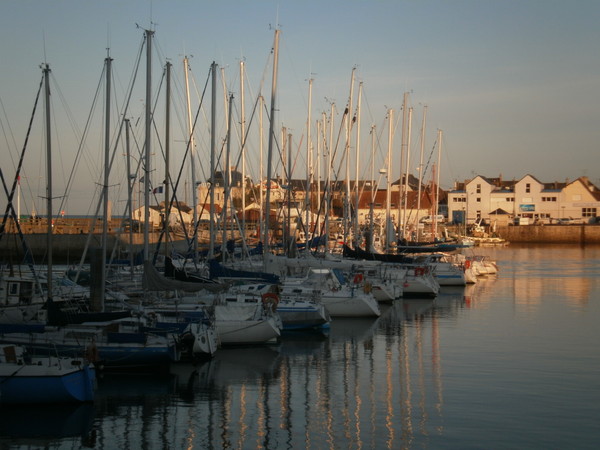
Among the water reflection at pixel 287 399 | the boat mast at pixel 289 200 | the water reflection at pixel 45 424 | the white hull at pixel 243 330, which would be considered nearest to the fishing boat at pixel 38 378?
the water reflection at pixel 45 424

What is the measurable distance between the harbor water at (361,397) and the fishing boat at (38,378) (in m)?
0.32

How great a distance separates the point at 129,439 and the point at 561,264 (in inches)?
2751

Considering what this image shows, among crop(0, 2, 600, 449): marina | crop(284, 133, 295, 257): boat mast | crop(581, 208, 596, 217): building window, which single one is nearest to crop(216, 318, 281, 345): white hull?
crop(0, 2, 600, 449): marina

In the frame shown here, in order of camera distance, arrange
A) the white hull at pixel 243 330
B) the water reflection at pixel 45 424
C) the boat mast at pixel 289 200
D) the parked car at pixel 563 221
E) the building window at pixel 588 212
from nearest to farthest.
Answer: the water reflection at pixel 45 424 → the white hull at pixel 243 330 → the boat mast at pixel 289 200 → the parked car at pixel 563 221 → the building window at pixel 588 212

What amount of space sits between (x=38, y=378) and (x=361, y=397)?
27.2 feet

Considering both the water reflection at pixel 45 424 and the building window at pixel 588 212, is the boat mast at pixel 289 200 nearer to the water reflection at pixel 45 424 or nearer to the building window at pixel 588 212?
the water reflection at pixel 45 424

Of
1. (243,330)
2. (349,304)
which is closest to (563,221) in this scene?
(349,304)

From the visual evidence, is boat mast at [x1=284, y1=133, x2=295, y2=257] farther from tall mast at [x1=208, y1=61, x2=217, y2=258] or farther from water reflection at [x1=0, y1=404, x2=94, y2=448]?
water reflection at [x1=0, y1=404, x2=94, y2=448]

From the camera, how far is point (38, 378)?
A: 66.4 ft

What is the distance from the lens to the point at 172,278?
104 ft

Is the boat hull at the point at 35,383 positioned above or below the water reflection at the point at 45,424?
above

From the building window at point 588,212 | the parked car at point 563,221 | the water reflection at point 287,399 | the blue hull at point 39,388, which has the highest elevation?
the building window at point 588,212

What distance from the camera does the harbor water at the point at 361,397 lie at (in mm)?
18547

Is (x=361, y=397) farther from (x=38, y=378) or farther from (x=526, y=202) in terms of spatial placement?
(x=526, y=202)
